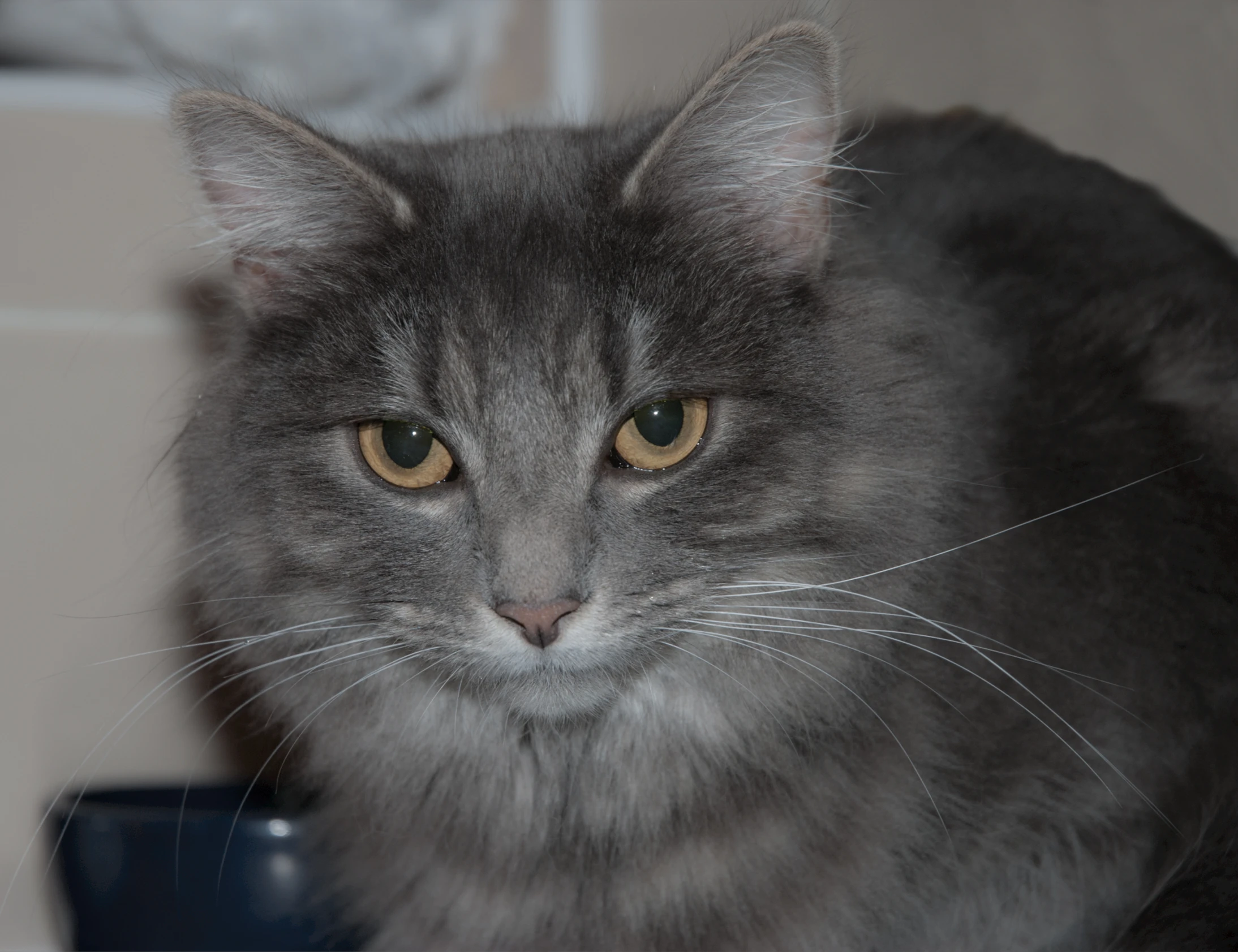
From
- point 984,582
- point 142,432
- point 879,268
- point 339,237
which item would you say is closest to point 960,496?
point 984,582

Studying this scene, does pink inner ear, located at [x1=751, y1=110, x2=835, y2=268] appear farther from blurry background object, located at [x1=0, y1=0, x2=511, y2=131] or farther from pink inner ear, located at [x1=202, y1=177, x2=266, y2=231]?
blurry background object, located at [x1=0, y1=0, x2=511, y2=131]

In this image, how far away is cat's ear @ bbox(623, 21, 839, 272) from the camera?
45.2 inches

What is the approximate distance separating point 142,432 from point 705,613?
1.12 metres

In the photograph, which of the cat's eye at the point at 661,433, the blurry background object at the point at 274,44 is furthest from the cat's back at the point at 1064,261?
the blurry background object at the point at 274,44

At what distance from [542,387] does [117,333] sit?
101cm

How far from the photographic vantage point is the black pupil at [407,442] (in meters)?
1.21

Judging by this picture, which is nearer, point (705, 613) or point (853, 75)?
point (705, 613)

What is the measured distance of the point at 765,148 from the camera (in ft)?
4.00

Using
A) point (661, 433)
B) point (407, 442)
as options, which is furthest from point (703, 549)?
point (407, 442)

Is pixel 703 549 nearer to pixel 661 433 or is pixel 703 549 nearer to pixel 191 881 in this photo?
pixel 661 433

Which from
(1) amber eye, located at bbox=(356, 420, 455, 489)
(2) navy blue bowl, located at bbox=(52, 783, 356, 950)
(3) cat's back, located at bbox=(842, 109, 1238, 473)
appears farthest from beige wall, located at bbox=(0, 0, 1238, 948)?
(1) amber eye, located at bbox=(356, 420, 455, 489)

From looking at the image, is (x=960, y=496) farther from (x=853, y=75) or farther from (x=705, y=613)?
(x=853, y=75)

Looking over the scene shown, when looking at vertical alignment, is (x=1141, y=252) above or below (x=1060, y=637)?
above

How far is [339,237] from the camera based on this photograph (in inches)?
49.2
